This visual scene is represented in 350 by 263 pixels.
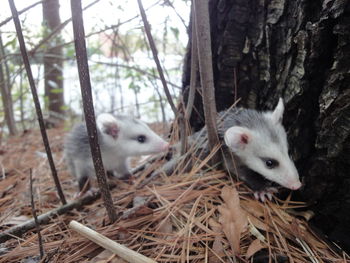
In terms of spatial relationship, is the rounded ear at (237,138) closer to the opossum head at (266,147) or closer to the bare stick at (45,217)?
the opossum head at (266,147)

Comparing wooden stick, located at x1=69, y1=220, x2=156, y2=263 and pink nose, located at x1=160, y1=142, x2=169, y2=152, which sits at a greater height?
pink nose, located at x1=160, y1=142, x2=169, y2=152

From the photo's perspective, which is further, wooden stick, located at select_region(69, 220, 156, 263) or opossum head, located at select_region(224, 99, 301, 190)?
opossum head, located at select_region(224, 99, 301, 190)

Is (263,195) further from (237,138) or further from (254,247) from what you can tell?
(254,247)

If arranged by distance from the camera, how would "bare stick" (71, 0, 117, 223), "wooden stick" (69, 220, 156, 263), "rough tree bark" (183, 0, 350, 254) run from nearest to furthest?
"bare stick" (71, 0, 117, 223)
"wooden stick" (69, 220, 156, 263)
"rough tree bark" (183, 0, 350, 254)

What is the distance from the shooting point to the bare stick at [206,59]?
178cm

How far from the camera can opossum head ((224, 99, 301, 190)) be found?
6.87ft

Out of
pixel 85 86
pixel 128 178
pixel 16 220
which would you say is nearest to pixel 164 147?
pixel 128 178

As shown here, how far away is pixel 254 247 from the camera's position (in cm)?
164

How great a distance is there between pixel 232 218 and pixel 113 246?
643mm

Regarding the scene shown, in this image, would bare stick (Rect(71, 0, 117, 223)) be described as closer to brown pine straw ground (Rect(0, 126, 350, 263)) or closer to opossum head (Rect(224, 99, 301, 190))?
brown pine straw ground (Rect(0, 126, 350, 263))

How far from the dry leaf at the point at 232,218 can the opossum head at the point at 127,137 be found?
1027 millimetres

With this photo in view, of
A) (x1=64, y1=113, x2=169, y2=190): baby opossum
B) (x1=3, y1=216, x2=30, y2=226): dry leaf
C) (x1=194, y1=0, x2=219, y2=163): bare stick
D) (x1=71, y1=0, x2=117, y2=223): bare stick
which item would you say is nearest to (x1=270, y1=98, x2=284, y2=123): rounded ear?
(x1=194, y1=0, x2=219, y2=163): bare stick

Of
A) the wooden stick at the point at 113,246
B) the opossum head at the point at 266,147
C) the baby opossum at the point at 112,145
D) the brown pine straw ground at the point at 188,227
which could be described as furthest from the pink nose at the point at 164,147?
the wooden stick at the point at 113,246

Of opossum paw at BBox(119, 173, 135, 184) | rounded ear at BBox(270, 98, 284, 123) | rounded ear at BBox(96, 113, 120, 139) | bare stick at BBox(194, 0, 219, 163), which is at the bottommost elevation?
opossum paw at BBox(119, 173, 135, 184)
